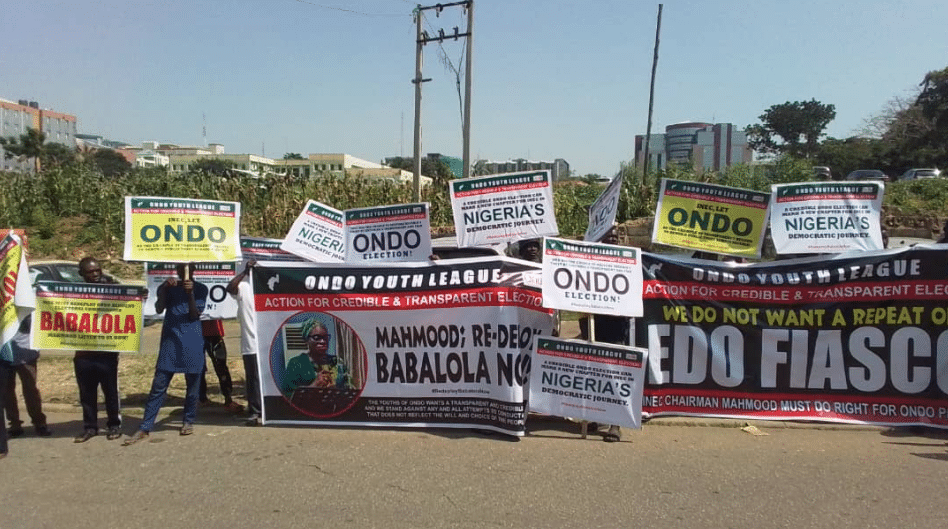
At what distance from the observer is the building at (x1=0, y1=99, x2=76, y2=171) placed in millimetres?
111438

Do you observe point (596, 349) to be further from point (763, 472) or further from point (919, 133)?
point (919, 133)

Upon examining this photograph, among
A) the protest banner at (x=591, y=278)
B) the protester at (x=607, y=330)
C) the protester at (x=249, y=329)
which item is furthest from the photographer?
the protester at (x=249, y=329)

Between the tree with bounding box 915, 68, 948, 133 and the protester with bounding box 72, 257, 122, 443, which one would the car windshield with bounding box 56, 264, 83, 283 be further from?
the tree with bounding box 915, 68, 948, 133

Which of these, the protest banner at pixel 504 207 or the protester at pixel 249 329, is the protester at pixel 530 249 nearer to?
the protest banner at pixel 504 207

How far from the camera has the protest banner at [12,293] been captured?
6.18 metres

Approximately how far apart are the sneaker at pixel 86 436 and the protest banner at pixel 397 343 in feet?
5.07

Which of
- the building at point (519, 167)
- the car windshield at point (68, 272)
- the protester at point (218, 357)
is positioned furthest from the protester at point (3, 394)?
the building at point (519, 167)

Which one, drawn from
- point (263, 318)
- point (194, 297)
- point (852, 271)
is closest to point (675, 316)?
point (852, 271)

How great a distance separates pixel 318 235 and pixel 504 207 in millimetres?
2080

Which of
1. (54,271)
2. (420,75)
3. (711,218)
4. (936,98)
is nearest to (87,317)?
(54,271)

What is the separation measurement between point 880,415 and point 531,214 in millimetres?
3723

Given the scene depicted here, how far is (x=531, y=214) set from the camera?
736 cm

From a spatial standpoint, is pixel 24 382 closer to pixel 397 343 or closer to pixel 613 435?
pixel 397 343

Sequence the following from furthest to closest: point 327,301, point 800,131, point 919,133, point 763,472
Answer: point 800,131 → point 919,133 → point 327,301 → point 763,472
